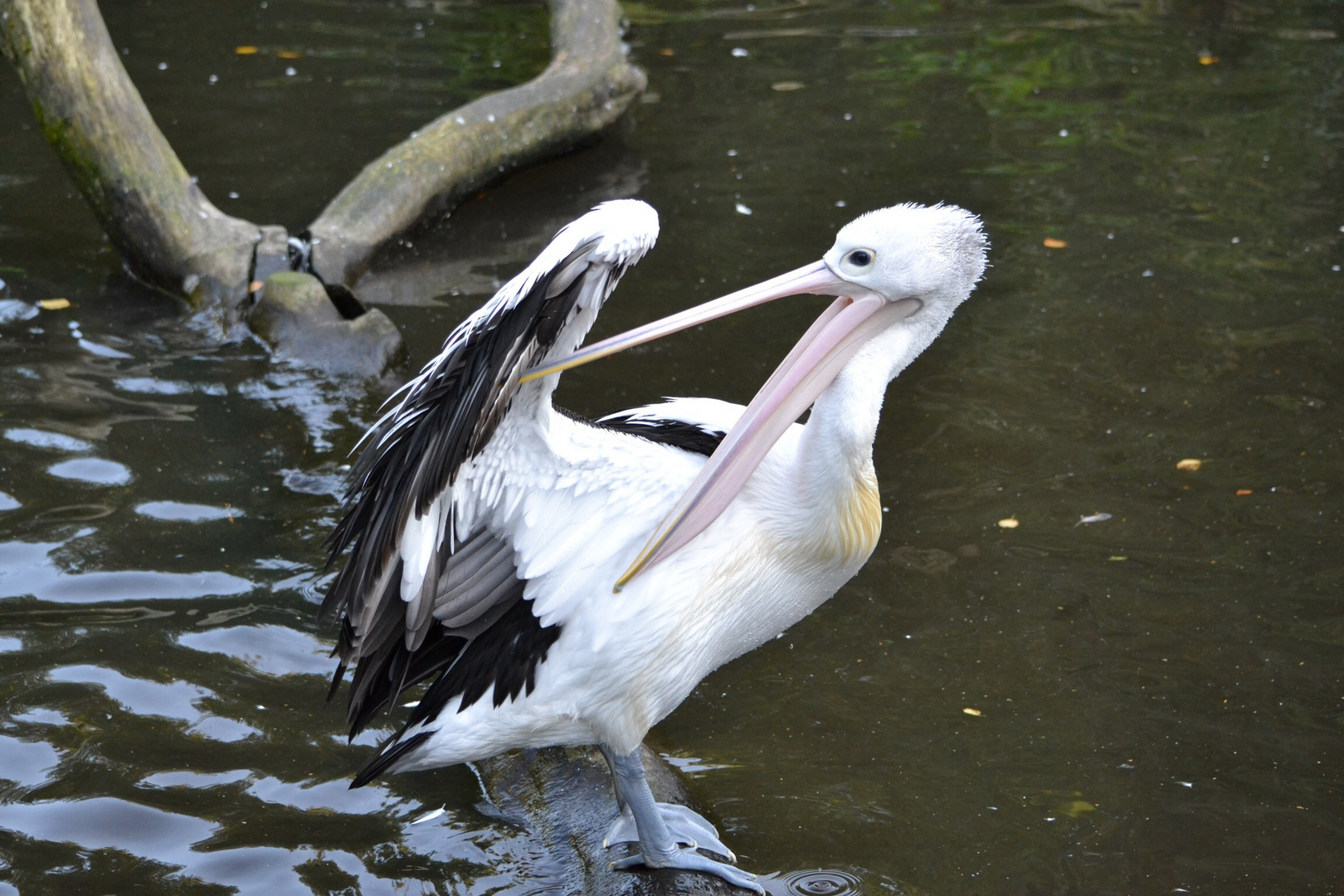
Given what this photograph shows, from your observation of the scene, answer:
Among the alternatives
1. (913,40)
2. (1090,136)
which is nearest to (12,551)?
(1090,136)

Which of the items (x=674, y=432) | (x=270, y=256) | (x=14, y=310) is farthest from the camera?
(x=270, y=256)

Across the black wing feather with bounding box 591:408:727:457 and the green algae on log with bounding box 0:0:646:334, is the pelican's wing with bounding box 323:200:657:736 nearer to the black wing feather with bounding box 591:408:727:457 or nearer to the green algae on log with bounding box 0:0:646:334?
the black wing feather with bounding box 591:408:727:457

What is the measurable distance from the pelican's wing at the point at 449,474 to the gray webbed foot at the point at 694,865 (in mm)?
561

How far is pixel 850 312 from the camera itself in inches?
A: 102

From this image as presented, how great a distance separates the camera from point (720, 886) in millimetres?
2633

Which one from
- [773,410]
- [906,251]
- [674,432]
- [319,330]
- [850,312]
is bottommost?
[319,330]

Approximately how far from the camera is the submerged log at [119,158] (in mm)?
4719

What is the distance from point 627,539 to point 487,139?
3855mm

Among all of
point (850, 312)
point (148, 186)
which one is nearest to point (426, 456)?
point (850, 312)

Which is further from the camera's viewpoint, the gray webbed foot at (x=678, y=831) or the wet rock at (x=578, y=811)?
the gray webbed foot at (x=678, y=831)

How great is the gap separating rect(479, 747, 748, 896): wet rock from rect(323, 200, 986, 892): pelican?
0.06 meters

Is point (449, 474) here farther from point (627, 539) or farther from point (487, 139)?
point (487, 139)

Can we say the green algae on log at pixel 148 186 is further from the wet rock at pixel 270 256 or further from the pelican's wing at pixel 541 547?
the pelican's wing at pixel 541 547

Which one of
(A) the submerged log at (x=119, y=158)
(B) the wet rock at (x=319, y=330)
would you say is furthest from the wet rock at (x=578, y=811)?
(A) the submerged log at (x=119, y=158)
